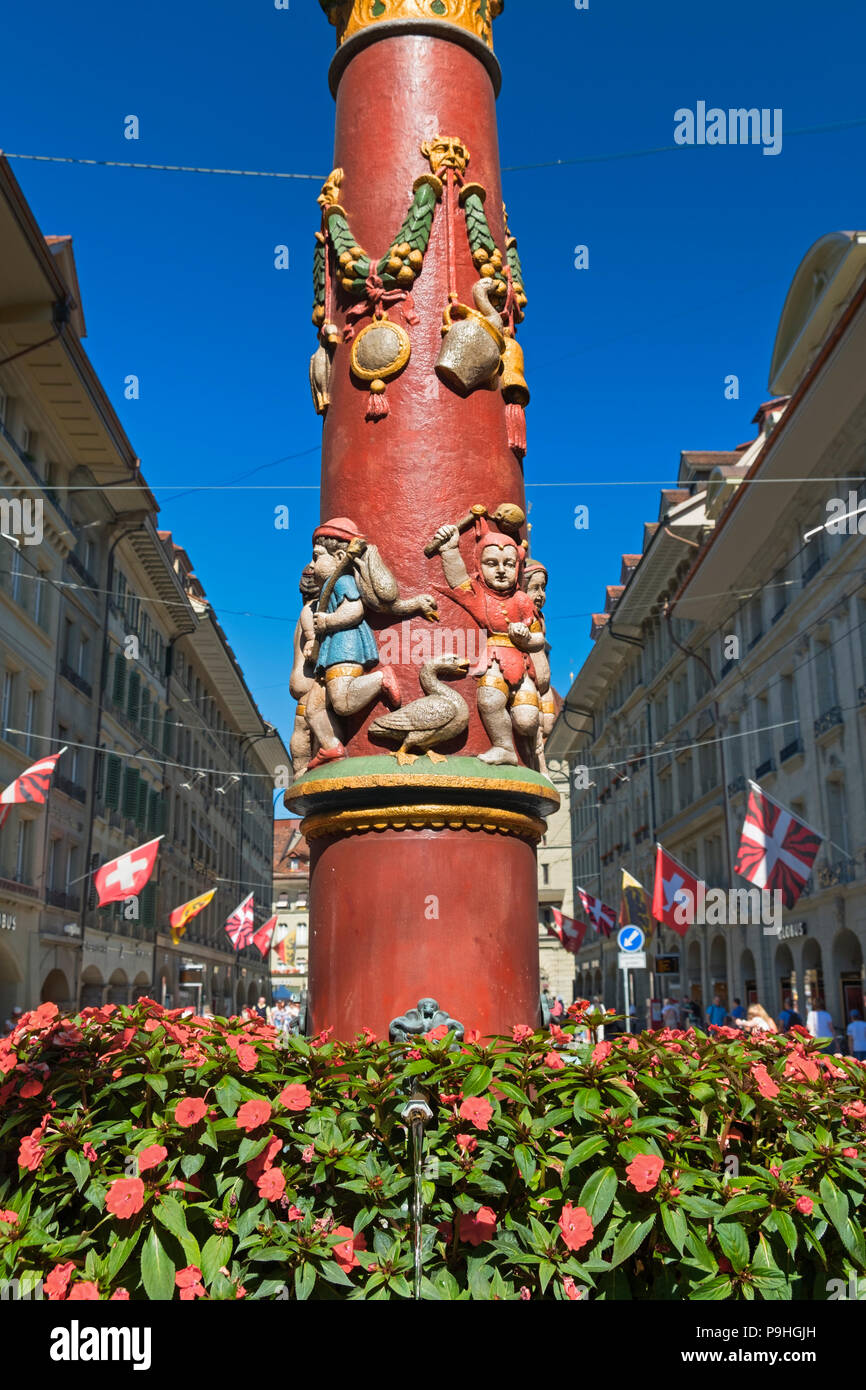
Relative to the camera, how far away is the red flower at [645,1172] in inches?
145

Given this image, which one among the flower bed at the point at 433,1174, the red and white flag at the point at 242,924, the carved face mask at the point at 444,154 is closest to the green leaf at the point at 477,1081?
the flower bed at the point at 433,1174

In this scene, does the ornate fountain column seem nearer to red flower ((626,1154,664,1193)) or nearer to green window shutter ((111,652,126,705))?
red flower ((626,1154,664,1193))

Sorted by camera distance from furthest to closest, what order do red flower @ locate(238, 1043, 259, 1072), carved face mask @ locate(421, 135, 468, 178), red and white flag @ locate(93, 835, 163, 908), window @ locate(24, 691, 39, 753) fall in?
window @ locate(24, 691, 39, 753) < red and white flag @ locate(93, 835, 163, 908) < carved face mask @ locate(421, 135, 468, 178) < red flower @ locate(238, 1043, 259, 1072)

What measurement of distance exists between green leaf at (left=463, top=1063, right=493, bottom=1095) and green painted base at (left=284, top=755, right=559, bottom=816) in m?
2.33

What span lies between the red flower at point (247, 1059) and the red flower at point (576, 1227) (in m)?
1.17

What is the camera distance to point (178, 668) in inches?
1932

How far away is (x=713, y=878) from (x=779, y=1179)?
114 ft

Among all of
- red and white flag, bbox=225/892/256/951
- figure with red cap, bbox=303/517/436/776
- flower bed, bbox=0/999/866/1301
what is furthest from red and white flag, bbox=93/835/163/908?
flower bed, bbox=0/999/866/1301

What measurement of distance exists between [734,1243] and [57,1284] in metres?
1.95

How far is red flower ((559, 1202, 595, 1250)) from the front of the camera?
365 cm

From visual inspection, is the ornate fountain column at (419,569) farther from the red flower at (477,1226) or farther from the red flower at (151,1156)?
the red flower at (151,1156)

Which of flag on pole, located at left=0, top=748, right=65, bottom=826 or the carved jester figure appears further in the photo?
flag on pole, located at left=0, top=748, right=65, bottom=826

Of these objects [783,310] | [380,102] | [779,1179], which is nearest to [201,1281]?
[779,1179]
